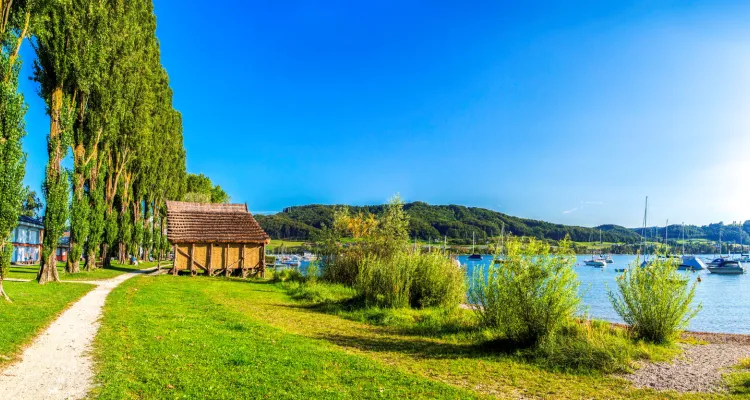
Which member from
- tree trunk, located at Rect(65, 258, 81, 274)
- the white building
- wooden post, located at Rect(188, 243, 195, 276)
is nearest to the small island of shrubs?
tree trunk, located at Rect(65, 258, 81, 274)

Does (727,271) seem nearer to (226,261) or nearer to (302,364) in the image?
(226,261)

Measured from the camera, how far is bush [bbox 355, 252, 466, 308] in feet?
55.0

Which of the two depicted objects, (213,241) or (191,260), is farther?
(213,241)

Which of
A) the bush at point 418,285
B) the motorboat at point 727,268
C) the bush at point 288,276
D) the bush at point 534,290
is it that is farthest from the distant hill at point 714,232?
the bush at point 534,290

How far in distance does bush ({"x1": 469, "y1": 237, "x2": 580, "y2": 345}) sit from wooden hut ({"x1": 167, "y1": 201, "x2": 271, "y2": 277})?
23.4m

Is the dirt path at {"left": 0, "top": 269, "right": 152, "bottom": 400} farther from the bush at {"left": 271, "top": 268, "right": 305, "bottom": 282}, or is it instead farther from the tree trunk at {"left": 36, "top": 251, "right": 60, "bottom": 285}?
the bush at {"left": 271, "top": 268, "right": 305, "bottom": 282}

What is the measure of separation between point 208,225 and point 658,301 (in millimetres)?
27272

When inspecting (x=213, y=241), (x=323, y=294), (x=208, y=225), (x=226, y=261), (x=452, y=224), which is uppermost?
(x=452, y=224)

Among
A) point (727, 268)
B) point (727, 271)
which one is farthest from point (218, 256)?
point (727, 268)

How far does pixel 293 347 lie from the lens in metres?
9.73

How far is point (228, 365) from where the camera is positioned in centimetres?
799

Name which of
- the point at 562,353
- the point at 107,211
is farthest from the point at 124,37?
the point at 562,353

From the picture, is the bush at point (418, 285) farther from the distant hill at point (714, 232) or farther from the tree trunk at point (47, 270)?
the distant hill at point (714, 232)

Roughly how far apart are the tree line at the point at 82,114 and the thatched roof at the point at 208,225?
4009 mm
